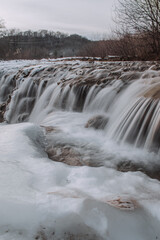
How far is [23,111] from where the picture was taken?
5.89m

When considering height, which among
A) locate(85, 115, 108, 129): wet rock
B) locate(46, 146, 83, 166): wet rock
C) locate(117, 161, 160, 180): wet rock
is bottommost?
locate(46, 146, 83, 166): wet rock

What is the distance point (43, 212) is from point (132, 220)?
59cm

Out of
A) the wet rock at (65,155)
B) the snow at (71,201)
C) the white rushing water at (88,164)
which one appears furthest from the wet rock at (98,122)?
the snow at (71,201)

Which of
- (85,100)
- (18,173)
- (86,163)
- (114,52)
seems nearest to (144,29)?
(114,52)

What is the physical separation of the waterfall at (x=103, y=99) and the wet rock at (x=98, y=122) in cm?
8

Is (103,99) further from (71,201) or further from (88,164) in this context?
(71,201)

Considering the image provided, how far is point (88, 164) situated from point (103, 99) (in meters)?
2.02

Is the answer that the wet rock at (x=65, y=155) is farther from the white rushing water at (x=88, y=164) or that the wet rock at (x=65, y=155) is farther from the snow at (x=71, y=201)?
the snow at (x=71, y=201)

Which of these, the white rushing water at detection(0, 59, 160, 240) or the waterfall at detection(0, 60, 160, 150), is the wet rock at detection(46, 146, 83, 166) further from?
the waterfall at detection(0, 60, 160, 150)

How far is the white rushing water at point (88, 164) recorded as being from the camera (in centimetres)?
Answer: 129

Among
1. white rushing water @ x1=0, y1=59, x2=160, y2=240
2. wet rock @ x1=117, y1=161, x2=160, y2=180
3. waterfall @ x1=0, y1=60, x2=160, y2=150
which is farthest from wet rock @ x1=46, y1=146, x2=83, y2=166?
waterfall @ x1=0, y1=60, x2=160, y2=150

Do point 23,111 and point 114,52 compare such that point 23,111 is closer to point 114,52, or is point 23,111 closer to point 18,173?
point 18,173

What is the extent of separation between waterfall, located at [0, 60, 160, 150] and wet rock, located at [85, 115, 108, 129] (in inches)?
3.0

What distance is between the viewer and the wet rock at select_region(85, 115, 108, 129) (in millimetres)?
3537
